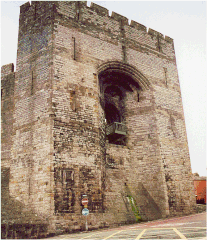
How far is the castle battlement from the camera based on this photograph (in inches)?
558

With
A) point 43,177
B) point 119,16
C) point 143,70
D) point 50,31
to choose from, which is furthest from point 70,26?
point 43,177

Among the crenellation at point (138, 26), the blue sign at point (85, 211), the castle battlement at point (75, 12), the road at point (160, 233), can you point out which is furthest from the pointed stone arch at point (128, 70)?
the road at point (160, 233)

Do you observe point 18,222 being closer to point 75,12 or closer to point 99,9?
point 75,12

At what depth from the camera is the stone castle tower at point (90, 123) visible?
442 inches

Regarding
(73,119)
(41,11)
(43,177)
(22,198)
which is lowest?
(22,198)

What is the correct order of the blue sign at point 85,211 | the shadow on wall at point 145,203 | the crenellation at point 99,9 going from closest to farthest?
the blue sign at point 85,211 < the shadow on wall at point 145,203 < the crenellation at point 99,9

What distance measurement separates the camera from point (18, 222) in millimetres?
10438

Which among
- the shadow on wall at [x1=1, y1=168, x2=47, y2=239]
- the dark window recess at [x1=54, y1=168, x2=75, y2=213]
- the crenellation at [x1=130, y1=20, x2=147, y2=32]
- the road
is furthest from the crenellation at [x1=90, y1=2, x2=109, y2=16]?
the road

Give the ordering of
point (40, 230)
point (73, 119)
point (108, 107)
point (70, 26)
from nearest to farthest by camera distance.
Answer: point (40, 230)
point (73, 119)
point (70, 26)
point (108, 107)

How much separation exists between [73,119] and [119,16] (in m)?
7.81

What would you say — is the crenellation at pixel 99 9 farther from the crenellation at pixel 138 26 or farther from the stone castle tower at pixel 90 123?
the crenellation at pixel 138 26

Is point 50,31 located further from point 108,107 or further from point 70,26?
point 108,107

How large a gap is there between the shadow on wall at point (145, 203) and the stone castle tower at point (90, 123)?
52mm

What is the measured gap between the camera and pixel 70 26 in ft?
46.2
